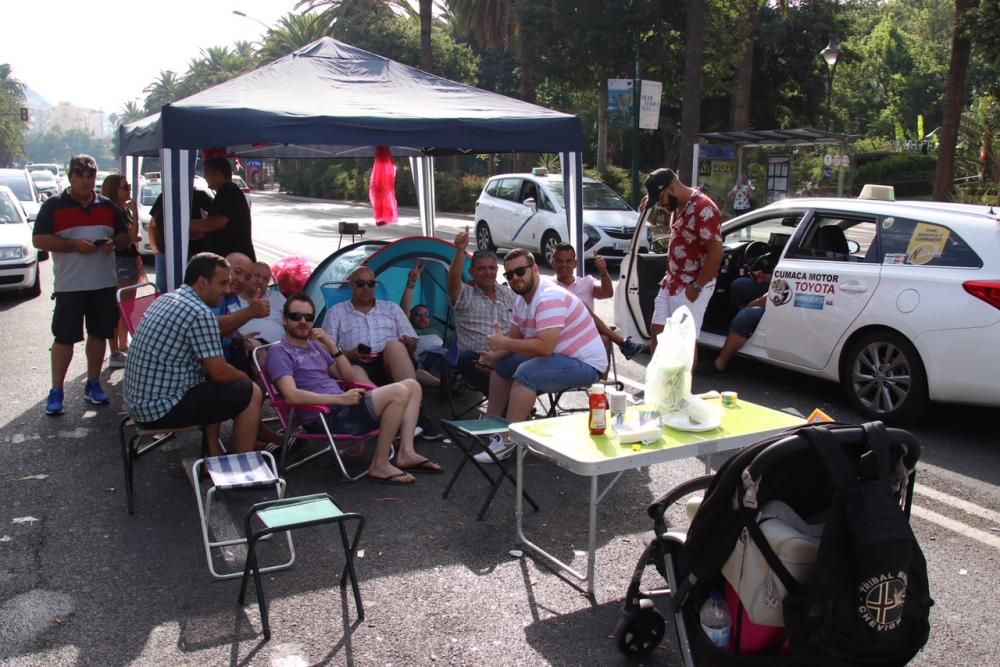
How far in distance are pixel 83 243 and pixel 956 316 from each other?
6.01 metres

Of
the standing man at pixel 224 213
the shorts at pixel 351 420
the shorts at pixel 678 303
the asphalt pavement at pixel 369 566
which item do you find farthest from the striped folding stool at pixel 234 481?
the shorts at pixel 678 303

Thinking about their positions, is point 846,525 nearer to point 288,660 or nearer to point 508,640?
point 508,640

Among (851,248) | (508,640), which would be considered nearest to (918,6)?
(851,248)

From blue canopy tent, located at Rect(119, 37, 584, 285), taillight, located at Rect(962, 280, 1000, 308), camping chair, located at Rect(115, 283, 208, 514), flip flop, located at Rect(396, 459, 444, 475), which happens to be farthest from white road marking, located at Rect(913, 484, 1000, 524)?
camping chair, located at Rect(115, 283, 208, 514)

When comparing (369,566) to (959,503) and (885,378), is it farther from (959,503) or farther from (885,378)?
(885,378)

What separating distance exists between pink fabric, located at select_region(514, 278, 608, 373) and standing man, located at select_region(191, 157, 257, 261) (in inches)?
107

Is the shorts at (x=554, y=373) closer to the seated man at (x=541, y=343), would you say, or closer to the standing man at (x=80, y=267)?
the seated man at (x=541, y=343)

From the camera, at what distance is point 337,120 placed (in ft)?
21.0

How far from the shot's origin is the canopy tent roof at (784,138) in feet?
60.8

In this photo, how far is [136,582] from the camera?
4051 mm

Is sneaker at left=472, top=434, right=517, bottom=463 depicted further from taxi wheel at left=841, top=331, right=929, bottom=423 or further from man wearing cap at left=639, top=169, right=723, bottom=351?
taxi wheel at left=841, top=331, right=929, bottom=423

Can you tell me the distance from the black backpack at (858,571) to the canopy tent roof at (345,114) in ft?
15.2

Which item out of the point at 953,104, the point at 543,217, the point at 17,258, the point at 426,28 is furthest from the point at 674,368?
the point at 426,28

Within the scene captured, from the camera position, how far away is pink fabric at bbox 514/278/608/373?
535 centimetres
